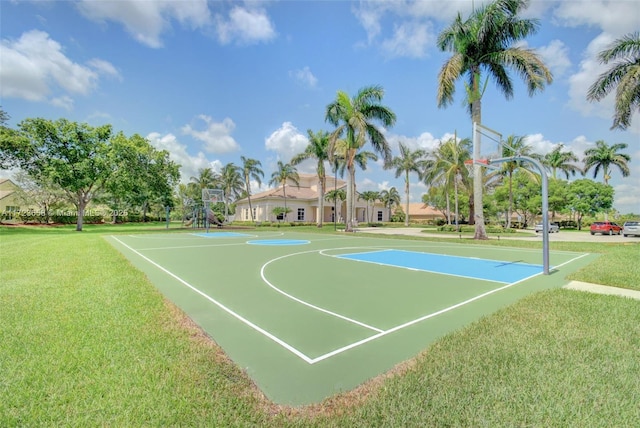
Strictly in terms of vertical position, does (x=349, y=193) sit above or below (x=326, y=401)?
above

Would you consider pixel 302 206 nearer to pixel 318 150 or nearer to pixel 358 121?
pixel 318 150

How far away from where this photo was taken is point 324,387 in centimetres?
301

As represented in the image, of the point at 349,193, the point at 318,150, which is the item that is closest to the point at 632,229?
the point at 349,193

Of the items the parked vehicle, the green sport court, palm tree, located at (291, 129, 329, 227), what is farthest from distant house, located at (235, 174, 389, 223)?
the green sport court

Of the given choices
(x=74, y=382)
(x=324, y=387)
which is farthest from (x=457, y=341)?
(x=74, y=382)

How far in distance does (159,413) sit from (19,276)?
25.4 ft

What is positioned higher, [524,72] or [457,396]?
[524,72]

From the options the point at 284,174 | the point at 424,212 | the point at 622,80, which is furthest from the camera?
the point at 424,212

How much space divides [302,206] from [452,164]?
70.8ft

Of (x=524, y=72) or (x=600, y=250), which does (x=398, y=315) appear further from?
(x=524, y=72)

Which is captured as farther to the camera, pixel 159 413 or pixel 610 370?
pixel 610 370

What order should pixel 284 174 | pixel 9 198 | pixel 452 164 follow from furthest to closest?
pixel 9 198 → pixel 284 174 → pixel 452 164

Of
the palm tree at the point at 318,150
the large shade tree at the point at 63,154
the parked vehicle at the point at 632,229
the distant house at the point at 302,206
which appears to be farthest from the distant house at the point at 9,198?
the parked vehicle at the point at 632,229

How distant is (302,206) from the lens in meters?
46.2
